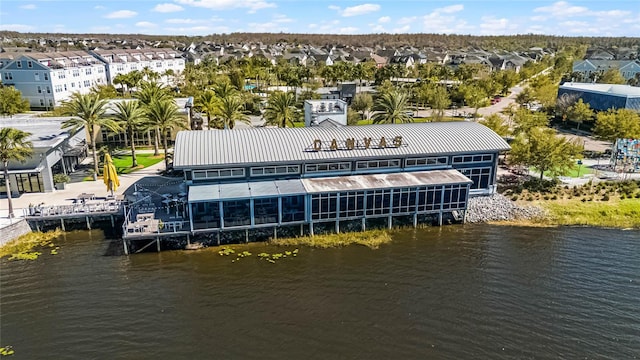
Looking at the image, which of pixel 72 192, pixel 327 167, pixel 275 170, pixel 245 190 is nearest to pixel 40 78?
pixel 72 192

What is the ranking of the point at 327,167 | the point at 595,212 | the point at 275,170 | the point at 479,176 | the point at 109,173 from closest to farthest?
the point at 109,173 → the point at 275,170 → the point at 327,167 → the point at 595,212 → the point at 479,176

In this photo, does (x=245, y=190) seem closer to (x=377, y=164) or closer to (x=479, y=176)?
(x=377, y=164)

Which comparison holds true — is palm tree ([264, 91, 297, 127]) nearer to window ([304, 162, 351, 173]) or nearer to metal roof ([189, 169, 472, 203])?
window ([304, 162, 351, 173])

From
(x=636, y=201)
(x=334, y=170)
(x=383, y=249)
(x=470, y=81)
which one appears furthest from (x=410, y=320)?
(x=470, y=81)

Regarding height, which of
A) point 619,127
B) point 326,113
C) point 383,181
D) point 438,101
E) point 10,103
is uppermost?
point 10,103

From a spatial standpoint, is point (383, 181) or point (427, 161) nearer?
point (383, 181)

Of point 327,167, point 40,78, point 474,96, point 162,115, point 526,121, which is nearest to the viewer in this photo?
point 327,167

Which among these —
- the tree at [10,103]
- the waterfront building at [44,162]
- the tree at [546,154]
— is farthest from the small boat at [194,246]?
the tree at [10,103]
